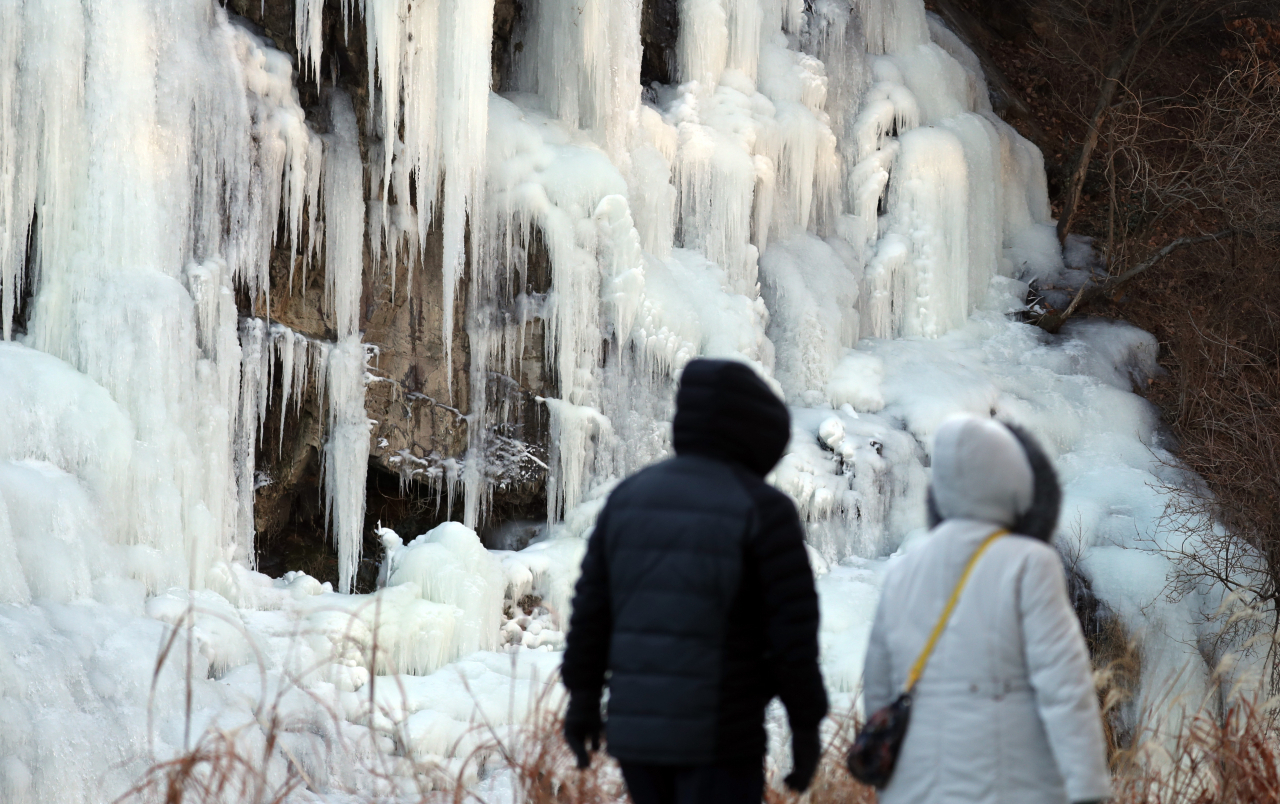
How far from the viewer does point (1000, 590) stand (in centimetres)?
228

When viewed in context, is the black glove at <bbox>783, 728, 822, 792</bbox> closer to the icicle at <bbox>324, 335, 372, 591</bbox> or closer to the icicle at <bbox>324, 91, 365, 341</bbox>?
the icicle at <bbox>324, 335, 372, 591</bbox>

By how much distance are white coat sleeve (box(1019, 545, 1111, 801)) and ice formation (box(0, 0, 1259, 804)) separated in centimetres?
206

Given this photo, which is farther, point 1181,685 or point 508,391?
point 508,391

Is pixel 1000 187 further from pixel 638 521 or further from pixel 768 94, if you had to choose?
pixel 638 521

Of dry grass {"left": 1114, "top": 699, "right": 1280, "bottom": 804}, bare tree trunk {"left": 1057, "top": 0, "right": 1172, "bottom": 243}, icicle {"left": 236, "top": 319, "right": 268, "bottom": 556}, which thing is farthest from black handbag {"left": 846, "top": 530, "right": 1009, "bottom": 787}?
bare tree trunk {"left": 1057, "top": 0, "right": 1172, "bottom": 243}

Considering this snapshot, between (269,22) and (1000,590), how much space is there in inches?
291

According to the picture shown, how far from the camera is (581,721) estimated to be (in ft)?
8.05

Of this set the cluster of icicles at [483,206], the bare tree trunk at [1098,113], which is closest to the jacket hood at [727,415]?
the cluster of icicles at [483,206]

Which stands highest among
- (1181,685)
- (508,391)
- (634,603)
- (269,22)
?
(269,22)

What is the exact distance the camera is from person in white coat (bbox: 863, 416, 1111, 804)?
2.19 m

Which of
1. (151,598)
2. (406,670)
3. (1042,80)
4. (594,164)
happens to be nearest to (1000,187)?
(1042,80)

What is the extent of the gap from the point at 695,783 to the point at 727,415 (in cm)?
70

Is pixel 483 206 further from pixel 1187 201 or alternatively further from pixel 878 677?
pixel 1187 201

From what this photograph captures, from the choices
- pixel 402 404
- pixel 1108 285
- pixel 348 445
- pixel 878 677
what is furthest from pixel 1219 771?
pixel 1108 285
